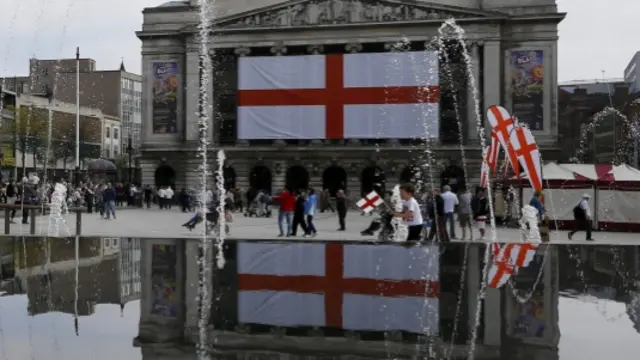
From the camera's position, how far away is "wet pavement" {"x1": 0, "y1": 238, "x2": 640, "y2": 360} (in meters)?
7.21

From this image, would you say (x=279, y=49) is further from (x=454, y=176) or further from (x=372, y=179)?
(x=454, y=176)

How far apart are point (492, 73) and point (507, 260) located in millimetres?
42665

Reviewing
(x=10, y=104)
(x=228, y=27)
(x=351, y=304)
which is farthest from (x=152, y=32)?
(x=351, y=304)

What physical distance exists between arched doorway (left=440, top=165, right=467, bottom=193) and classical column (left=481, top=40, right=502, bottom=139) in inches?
161

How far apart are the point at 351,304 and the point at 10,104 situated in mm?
77876

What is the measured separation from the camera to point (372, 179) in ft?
195

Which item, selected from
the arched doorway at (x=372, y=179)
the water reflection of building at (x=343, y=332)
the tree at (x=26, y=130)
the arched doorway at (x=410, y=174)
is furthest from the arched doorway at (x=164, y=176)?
the water reflection of building at (x=343, y=332)

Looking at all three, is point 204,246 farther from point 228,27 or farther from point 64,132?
point 64,132

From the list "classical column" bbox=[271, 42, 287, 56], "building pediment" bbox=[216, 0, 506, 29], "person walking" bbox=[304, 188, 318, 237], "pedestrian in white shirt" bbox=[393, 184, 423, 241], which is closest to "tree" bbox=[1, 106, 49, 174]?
"building pediment" bbox=[216, 0, 506, 29]

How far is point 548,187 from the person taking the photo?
31406mm

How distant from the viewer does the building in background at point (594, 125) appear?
94.3m

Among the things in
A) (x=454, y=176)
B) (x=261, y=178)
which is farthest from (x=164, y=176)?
(x=454, y=176)

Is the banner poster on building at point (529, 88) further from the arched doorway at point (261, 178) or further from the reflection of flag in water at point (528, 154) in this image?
the reflection of flag in water at point (528, 154)

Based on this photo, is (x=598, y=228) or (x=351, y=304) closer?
(x=351, y=304)
